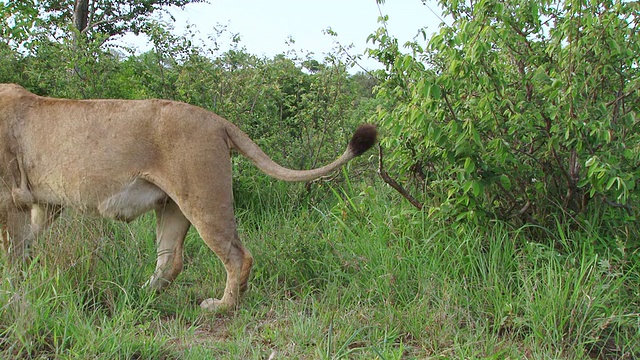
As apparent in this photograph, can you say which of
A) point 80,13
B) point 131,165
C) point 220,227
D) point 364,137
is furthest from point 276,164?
point 80,13

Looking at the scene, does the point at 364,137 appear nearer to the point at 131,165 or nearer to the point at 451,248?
the point at 451,248

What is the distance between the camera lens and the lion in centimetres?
375

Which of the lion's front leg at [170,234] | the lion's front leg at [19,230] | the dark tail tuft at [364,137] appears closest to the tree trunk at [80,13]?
the lion's front leg at [19,230]

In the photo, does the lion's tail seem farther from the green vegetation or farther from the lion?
the green vegetation

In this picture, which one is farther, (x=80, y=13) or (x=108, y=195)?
(x=80, y=13)

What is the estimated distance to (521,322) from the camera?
3305 millimetres

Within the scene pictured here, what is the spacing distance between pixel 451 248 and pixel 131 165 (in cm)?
206

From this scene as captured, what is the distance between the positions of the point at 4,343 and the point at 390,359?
1.77 metres

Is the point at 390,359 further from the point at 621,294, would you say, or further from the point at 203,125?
the point at 203,125

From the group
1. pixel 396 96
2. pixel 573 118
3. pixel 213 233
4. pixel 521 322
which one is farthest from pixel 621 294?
pixel 213 233

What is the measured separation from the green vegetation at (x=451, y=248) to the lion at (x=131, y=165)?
215 mm

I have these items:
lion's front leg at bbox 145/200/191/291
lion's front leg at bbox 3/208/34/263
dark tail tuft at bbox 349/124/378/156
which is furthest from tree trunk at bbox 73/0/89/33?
dark tail tuft at bbox 349/124/378/156

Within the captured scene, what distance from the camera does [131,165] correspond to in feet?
12.6

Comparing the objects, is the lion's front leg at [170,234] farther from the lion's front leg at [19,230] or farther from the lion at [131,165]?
the lion's front leg at [19,230]
